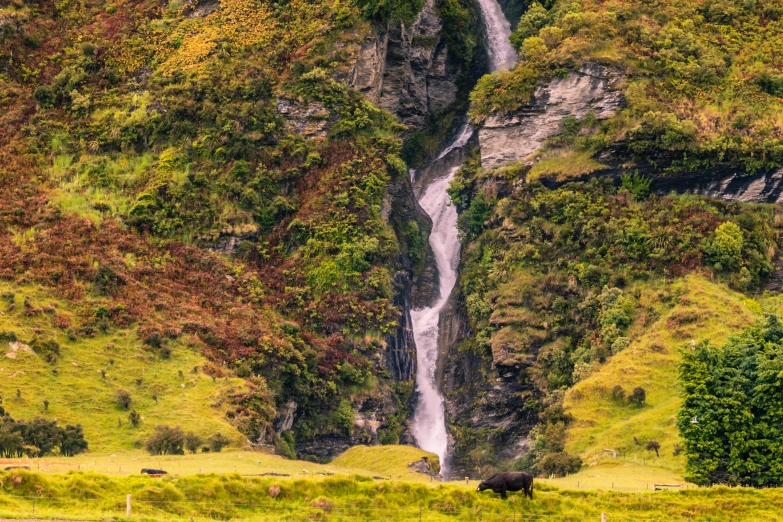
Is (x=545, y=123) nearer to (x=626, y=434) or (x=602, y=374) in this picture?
(x=602, y=374)

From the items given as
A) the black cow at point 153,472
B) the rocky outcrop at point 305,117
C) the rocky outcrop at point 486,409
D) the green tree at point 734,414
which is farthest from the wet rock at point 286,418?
the green tree at point 734,414

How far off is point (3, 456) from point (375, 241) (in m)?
49.9

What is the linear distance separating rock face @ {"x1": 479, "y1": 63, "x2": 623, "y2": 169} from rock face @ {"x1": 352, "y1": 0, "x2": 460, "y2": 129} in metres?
13.8

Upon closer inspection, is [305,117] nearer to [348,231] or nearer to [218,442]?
[348,231]

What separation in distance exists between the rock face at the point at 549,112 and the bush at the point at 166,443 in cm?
5422

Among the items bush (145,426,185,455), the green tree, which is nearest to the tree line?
bush (145,426,185,455)

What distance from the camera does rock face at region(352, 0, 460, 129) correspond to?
501ft

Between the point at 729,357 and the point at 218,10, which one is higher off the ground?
the point at 218,10

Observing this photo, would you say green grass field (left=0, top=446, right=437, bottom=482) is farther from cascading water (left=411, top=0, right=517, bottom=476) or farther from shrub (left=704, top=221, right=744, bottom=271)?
shrub (left=704, top=221, right=744, bottom=271)

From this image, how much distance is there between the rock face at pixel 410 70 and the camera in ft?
501

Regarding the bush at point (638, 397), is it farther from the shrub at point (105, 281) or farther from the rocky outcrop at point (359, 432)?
the shrub at point (105, 281)

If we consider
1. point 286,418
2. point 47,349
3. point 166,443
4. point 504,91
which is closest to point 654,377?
point 286,418

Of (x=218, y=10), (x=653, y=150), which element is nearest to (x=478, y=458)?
(x=653, y=150)

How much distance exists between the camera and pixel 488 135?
149 metres
